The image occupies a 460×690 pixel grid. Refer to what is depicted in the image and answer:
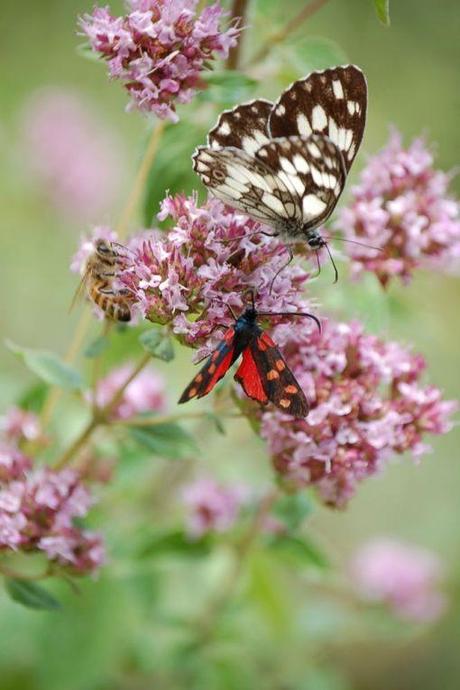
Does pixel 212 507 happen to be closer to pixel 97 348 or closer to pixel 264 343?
pixel 97 348

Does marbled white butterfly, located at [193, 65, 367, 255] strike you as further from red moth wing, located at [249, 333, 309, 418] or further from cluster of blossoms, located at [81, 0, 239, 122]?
red moth wing, located at [249, 333, 309, 418]

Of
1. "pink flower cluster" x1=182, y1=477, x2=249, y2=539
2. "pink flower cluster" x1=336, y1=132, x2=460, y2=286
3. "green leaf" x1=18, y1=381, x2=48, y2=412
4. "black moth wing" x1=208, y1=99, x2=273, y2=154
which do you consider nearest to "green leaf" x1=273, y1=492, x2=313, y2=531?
"pink flower cluster" x1=182, y1=477, x2=249, y2=539

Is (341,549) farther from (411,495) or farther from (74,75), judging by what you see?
(74,75)

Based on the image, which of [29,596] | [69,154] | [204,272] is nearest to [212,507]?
[29,596]

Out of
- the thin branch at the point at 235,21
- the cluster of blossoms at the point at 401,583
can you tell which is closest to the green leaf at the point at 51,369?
the thin branch at the point at 235,21

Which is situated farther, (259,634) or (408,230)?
(259,634)

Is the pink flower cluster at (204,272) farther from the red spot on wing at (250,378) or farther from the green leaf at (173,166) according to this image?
the green leaf at (173,166)

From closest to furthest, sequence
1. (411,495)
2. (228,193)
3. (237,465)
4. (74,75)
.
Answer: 1. (228,193)
2. (237,465)
3. (411,495)
4. (74,75)

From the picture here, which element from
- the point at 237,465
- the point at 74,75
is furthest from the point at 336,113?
the point at 74,75
